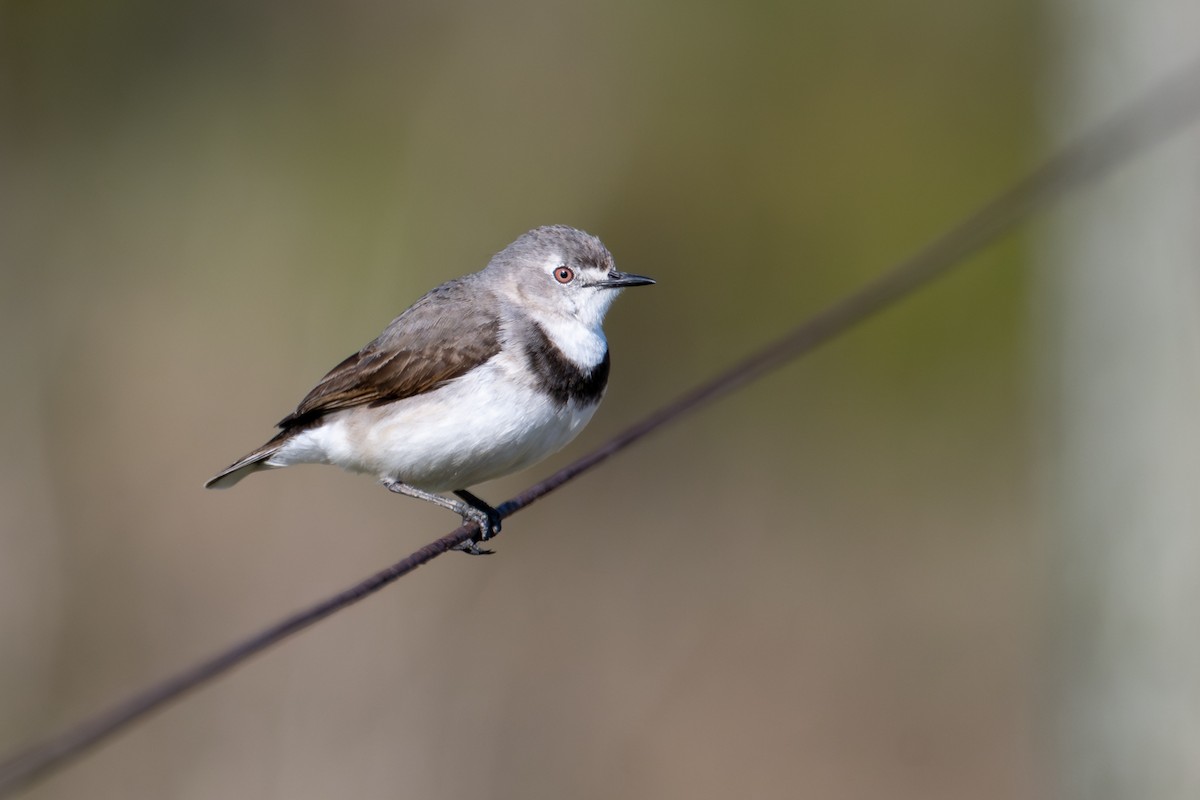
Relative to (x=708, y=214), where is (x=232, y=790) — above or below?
below

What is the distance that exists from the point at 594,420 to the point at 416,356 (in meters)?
5.16

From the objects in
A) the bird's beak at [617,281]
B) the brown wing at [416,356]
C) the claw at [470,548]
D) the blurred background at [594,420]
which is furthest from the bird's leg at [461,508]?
the blurred background at [594,420]

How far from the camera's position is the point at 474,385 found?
5.14 meters

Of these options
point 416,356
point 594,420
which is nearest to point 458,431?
point 416,356

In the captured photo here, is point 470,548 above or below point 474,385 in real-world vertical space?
below

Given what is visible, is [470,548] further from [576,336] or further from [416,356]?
[576,336]

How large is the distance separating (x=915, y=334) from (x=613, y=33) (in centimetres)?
367

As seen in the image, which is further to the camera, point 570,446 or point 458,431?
point 570,446

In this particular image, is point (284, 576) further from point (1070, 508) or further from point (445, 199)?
point (1070, 508)

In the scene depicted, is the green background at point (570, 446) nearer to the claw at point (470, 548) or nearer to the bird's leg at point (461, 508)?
the bird's leg at point (461, 508)

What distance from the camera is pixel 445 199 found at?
35.2 feet

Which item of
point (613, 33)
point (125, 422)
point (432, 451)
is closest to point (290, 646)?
point (125, 422)

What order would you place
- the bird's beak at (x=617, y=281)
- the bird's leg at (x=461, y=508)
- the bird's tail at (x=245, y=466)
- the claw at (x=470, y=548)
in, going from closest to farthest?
the claw at (x=470, y=548), the bird's leg at (x=461, y=508), the bird's tail at (x=245, y=466), the bird's beak at (x=617, y=281)

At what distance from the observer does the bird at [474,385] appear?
16.7 feet
